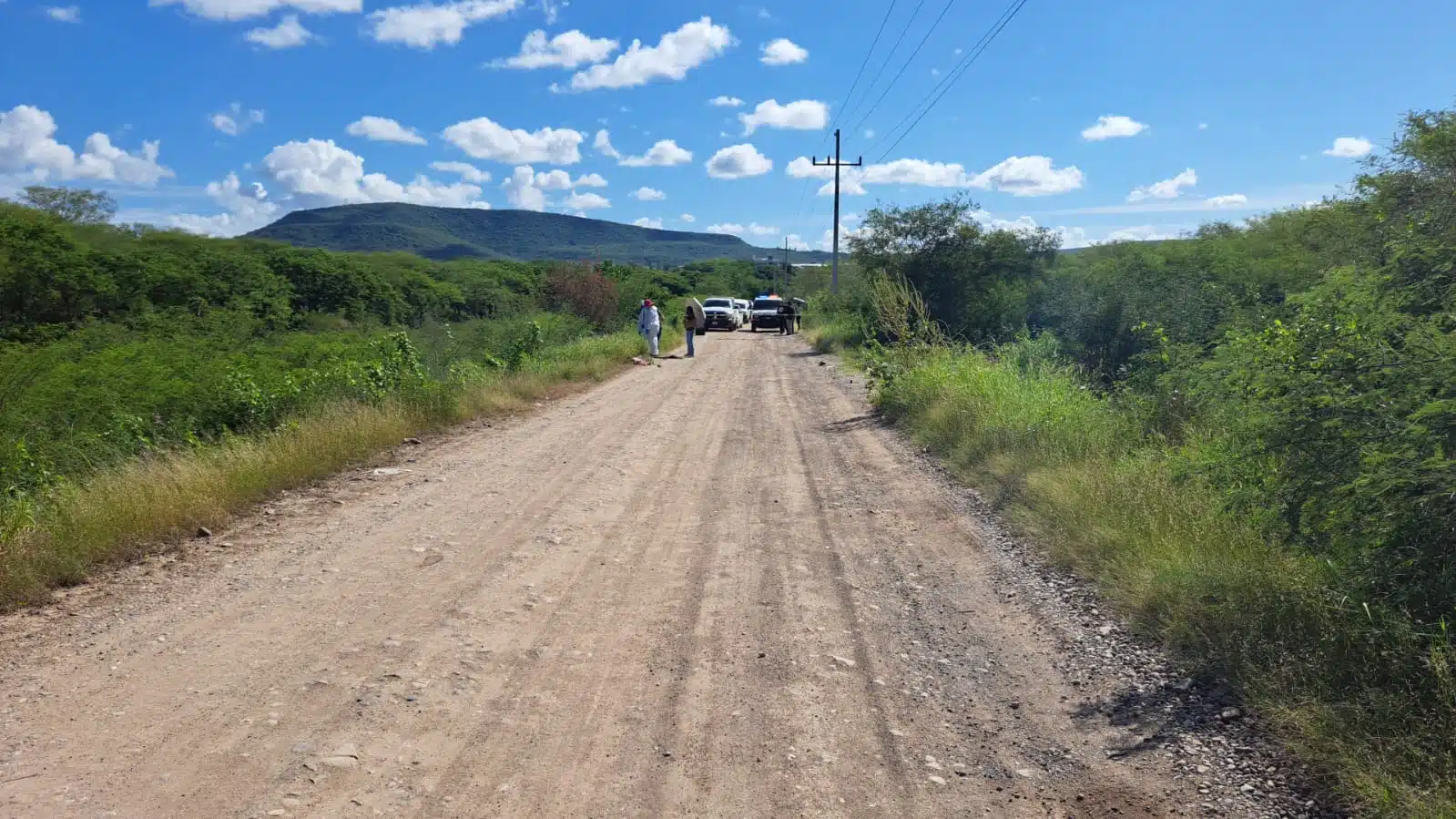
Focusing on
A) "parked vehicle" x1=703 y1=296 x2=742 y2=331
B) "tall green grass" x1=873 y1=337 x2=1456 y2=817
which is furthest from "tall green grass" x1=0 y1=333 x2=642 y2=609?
"parked vehicle" x1=703 y1=296 x2=742 y2=331

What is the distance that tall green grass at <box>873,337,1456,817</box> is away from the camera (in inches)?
136

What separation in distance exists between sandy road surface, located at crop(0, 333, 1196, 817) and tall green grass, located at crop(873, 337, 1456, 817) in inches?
25.7

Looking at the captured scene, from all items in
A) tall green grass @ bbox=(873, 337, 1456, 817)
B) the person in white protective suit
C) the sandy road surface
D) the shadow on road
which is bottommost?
the shadow on road

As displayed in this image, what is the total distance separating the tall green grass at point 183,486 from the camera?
237 inches

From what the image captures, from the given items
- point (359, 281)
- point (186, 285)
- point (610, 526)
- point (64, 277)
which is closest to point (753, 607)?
point (610, 526)

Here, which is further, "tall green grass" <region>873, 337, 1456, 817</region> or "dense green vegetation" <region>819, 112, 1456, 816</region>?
"dense green vegetation" <region>819, 112, 1456, 816</region>

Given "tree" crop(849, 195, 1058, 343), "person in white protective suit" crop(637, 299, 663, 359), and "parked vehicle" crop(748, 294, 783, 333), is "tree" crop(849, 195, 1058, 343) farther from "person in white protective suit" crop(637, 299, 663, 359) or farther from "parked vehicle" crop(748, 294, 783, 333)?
"parked vehicle" crop(748, 294, 783, 333)

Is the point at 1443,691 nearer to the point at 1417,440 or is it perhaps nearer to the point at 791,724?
the point at 1417,440

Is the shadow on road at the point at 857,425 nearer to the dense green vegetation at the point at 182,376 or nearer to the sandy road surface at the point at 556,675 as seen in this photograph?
the sandy road surface at the point at 556,675

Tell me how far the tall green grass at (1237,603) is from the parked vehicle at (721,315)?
1627 inches

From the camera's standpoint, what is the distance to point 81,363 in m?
13.4

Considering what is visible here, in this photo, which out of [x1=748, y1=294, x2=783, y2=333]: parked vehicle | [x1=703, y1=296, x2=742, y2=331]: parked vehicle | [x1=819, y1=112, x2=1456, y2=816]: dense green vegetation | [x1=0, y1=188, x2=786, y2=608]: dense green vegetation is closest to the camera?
[x1=819, y1=112, x2=1456, y2=816]: dense green vegetation

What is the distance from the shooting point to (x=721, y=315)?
51.1m

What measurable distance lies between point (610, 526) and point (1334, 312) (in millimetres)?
5177
